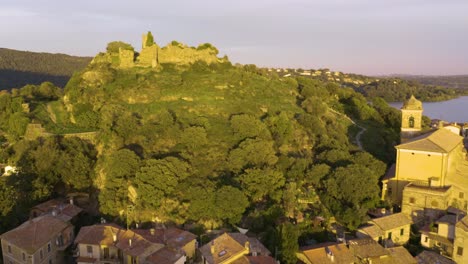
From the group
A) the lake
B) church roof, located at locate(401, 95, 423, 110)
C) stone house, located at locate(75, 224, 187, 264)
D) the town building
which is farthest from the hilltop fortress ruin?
the lake

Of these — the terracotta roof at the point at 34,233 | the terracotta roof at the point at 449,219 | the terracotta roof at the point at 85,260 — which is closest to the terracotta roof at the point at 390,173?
the terracotta roof at the point at 449,219

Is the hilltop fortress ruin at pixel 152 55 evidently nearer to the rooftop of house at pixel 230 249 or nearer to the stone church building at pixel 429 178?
the stone church building at pixel 429 178

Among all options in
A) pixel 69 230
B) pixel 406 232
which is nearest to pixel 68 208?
pixel 69 230

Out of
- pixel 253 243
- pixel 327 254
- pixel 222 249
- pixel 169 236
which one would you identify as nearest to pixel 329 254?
pixel 327 254

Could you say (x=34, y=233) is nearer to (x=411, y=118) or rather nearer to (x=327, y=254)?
(x=327, y=254)

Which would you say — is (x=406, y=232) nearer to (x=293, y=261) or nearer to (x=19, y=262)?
(x=293, y=261)

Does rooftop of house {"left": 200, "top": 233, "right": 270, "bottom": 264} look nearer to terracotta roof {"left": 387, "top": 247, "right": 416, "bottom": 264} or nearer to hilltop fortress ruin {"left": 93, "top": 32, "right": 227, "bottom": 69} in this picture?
terracotta roof {"left": 387, "top": 247, "right": 416, "bottom": 264}
